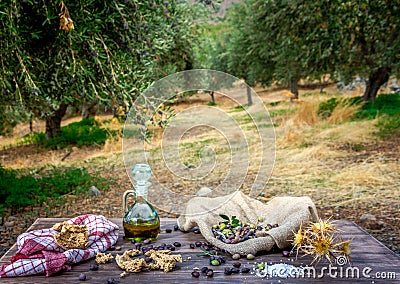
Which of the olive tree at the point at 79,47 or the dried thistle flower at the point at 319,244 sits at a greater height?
the olive tree at the point at 79,47

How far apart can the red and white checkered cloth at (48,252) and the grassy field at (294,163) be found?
36cm

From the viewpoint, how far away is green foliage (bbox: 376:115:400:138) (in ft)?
27.6

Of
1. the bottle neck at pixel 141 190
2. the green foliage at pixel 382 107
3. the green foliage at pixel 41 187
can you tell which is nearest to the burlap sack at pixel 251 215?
the bottle neck at pixel 141 190

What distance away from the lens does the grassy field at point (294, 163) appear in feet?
9.68

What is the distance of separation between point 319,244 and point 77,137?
8552 millimetres

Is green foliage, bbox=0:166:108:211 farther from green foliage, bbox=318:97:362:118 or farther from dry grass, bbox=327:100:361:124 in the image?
green foliage, bbox=318:97:362:118

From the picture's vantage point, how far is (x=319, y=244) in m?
2.10

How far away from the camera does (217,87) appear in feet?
8.42

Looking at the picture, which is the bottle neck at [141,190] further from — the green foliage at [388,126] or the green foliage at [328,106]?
the green foliage at [328,106]

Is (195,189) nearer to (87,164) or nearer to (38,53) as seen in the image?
(38,53)

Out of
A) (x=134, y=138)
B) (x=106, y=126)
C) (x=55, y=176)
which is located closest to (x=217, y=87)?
(x=134, y=138)

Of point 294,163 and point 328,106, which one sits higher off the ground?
point 328,106

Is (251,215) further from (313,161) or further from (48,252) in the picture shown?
(313,161)

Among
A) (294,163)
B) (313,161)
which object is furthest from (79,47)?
(313,161)
